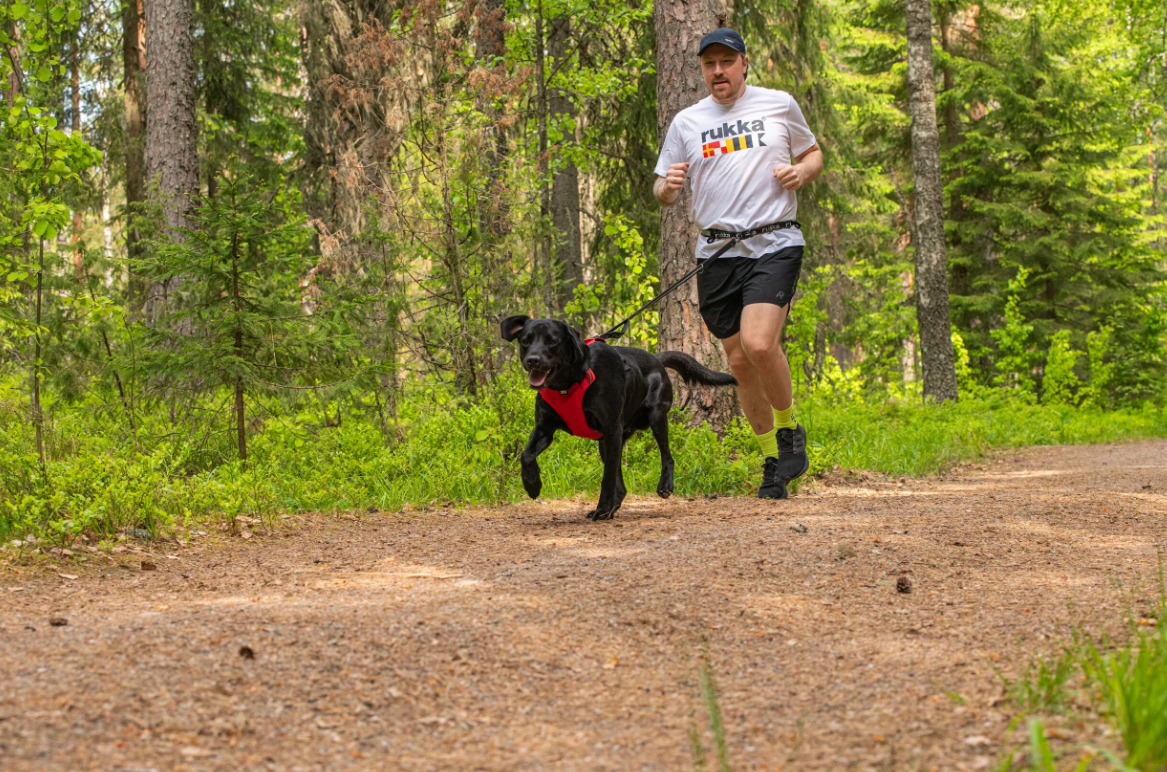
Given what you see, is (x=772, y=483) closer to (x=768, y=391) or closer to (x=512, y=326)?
(x=768, y=391)

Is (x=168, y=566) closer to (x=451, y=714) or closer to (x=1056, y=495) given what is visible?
(x=451, y=714)

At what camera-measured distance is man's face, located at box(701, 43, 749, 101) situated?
17.7 ft

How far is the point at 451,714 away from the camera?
2.27m

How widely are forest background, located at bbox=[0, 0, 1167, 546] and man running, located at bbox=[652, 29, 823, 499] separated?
4.48 feet

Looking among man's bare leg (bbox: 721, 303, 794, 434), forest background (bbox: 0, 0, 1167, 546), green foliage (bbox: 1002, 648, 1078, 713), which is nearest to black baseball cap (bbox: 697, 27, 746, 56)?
man's bare leg (bbox: 721, 303, 794, 434)

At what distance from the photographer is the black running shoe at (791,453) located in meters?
5.94

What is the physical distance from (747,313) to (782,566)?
6.78 ft

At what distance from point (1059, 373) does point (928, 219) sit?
382cm

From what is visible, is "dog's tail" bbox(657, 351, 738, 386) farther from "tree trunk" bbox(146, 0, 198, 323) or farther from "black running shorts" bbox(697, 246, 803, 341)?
"tree trunk" bbox(146, 0, 198, 323)

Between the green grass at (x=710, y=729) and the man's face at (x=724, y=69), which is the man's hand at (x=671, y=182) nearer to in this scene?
the man's face at (x=724, y=69)

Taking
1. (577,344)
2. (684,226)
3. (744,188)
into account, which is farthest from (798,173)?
(684,226)

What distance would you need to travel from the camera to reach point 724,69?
17.8 ft

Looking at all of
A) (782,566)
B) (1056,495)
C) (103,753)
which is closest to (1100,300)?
(1056,495)

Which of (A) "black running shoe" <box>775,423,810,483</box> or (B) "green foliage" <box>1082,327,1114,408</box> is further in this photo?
(B) "green foliage" <box>1082,327,1114,408</box>
